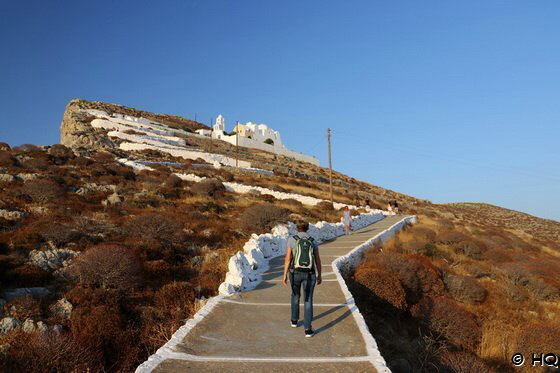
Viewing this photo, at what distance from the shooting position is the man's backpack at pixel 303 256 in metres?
5.86

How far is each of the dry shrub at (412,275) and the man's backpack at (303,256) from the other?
19.6 ft

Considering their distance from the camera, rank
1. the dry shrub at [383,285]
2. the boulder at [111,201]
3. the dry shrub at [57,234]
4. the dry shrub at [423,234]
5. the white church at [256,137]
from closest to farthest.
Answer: the dry shrub at [383,285], the dry shrub at [57,234], the boulder at [111,201], the dry shrub at [423,234], the white church at [256,137]

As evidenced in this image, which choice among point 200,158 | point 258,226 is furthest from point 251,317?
point 200,158

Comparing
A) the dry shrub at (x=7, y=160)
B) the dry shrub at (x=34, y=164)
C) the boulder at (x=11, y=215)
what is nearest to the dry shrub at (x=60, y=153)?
the dry shrub at (x=34, y=164)

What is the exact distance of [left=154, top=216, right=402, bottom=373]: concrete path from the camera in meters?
4.42

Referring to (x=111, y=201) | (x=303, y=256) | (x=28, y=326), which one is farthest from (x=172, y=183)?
(x=303, y=256)

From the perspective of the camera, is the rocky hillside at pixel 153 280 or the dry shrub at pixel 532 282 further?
the dry shrub at pixel 532 282

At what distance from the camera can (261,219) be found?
57.4 ft

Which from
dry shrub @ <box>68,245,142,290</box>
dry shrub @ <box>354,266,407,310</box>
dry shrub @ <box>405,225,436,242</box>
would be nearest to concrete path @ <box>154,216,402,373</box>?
Answer: dry shrub @ <box>354,266,407,310</box>

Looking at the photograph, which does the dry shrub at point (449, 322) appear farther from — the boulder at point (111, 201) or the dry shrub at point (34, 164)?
the dry shrub at point (34, 164)

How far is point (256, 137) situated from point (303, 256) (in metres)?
103

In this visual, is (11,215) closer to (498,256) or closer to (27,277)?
(27,277)

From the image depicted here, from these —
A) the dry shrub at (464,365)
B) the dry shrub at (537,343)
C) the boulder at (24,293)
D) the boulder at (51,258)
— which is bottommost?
the dry shrub at (537,343)

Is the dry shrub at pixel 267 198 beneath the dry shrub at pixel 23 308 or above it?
above
